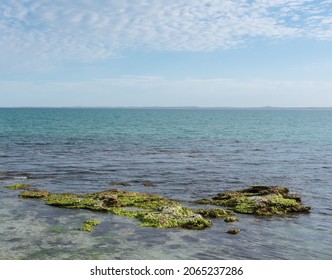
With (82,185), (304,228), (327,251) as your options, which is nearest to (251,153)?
(82,185)

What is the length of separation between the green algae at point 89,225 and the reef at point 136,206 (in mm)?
2697

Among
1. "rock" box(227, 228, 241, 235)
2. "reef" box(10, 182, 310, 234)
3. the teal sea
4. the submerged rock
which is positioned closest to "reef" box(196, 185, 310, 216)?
"reef" box(10, 182, 310, 234)

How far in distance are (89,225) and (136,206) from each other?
5718 millimetres

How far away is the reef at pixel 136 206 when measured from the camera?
933 inches

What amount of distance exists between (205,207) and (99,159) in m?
28.1

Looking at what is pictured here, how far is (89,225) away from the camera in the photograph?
23.0 meters

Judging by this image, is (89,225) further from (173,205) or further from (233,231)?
(233,231)

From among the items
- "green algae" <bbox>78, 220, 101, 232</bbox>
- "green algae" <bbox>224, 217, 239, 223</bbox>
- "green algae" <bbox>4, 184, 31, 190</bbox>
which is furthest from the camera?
"green algae" <bbox>4, 184, 31, 190</bbox>

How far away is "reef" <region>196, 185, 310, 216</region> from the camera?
89.1 feet

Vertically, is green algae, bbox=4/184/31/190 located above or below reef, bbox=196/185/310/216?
below

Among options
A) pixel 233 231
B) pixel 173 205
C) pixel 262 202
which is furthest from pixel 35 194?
pixel 262 202

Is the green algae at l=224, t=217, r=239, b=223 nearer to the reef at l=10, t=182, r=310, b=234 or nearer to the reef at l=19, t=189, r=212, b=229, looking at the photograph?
the reef at l=10, t=182, r=310, b=234

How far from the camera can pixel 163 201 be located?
29.1 metres

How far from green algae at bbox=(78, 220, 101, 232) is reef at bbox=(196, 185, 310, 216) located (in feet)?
30.4
